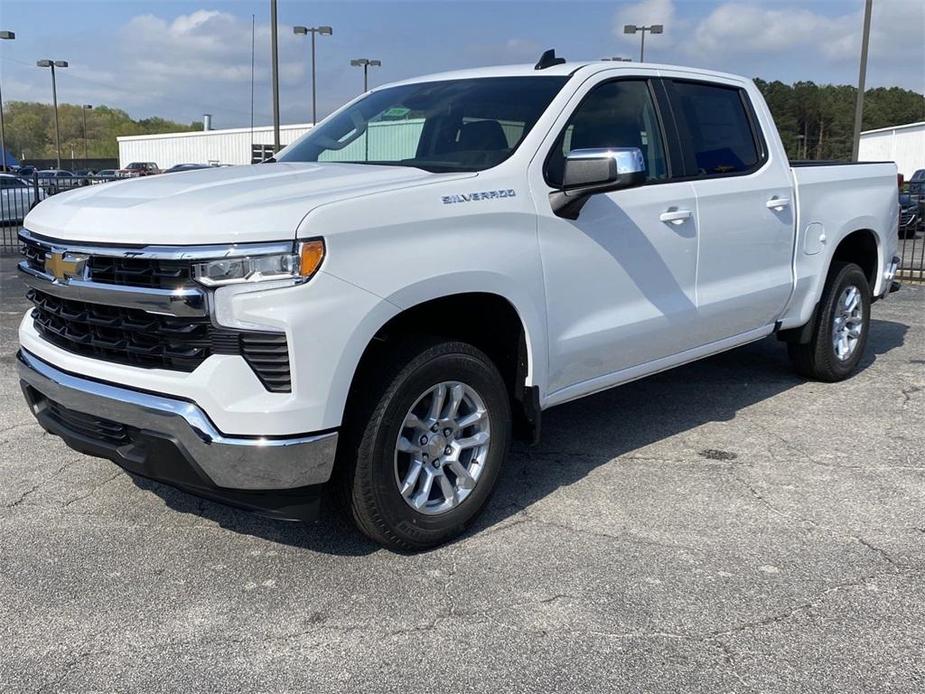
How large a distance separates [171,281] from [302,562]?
49.4 inches

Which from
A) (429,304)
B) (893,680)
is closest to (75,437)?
(429,304)

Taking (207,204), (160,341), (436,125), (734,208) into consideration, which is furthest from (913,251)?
(160,341)

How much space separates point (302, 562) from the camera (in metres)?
3.56

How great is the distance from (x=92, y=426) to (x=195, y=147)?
57324 millimetres

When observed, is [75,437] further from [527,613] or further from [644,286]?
[644,286]

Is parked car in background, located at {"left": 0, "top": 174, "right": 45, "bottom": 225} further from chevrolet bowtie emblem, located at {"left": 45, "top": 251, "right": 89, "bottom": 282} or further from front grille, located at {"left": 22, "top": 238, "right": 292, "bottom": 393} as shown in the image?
front grille, located at {"left": 22, "top": 238, "right": 292, "bottom": 393}

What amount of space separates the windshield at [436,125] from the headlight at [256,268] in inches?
43.1

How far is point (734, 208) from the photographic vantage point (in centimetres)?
491

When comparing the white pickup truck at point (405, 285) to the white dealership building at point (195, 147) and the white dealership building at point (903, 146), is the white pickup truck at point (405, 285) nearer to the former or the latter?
the white dealership building at point (195, 147)

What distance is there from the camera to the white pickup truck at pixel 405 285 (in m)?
3.02

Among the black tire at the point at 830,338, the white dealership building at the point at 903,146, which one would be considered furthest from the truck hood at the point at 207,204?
the white dealership building at the point at 903,146

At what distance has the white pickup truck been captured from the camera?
9.90 feet

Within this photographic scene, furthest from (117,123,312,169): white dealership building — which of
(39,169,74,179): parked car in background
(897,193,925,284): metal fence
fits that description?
(897,193,925,284): metal fence

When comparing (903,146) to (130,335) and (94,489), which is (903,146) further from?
(130,335)
